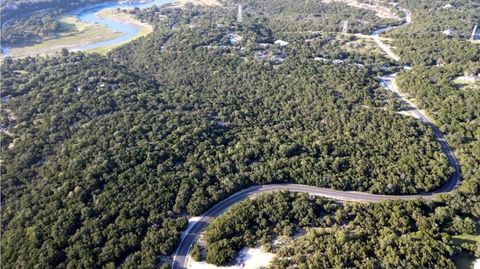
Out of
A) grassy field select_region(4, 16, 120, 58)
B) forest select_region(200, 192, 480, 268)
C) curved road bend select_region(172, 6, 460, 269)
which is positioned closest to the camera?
forest select_region(200, 192, 480, 268)

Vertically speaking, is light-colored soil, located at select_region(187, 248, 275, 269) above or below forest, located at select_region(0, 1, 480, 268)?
below

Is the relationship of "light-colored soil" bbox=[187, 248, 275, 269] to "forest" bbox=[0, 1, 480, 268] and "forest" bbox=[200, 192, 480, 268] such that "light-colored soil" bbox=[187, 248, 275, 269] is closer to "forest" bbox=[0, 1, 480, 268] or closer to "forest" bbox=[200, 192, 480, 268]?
"forest" bbox=[200, 192, 480, 268]

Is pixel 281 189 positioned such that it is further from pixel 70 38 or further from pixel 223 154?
pixel 70 38

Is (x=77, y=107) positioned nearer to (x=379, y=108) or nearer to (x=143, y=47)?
(x=143, y=47)

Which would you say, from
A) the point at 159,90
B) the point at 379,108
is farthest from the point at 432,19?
the point at 159,90

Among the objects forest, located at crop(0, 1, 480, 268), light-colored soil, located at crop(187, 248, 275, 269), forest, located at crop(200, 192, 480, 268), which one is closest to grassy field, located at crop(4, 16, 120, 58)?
forest, located at crop(0, 1, 480, 268)

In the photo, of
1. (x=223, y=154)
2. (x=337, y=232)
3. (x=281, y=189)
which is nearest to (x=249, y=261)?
(x=337, y=232)
